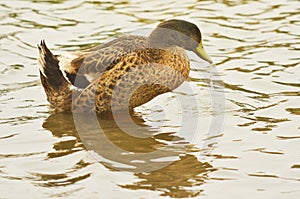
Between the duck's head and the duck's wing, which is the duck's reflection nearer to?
the duck's wing

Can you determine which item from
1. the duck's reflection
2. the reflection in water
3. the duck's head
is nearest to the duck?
the duck's head

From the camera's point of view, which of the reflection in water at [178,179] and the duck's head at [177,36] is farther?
the duck's head at [177,36]

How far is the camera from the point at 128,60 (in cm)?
684

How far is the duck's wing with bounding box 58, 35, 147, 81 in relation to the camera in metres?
6.87

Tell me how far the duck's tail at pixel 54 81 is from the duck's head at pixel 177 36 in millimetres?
959

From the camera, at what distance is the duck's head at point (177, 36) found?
7.18 metres

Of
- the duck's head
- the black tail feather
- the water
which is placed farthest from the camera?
the duck's head

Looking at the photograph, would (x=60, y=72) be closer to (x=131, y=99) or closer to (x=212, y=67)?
(x=131, y=99)

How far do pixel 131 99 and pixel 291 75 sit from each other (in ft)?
6.54

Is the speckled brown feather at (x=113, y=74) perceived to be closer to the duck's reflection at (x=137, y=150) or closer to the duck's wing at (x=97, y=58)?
the duck's wing at (x=97, y=58)

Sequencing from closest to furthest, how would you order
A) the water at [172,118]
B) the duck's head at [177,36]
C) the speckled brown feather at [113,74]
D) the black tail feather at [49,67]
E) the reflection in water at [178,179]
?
the reflection in water at [178,179]
the water at [172,118]
the speckled brown feather at [113,74]
the black tail feather at [49,67]
the duck's head at [177,36]

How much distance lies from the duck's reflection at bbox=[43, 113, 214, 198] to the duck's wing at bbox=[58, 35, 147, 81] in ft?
1.53

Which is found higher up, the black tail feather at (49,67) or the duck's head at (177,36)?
the duck's head at (177,36)

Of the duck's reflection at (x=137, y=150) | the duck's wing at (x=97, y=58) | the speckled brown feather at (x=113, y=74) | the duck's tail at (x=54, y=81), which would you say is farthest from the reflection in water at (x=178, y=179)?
the duck's tail at (x=54, y=81)
